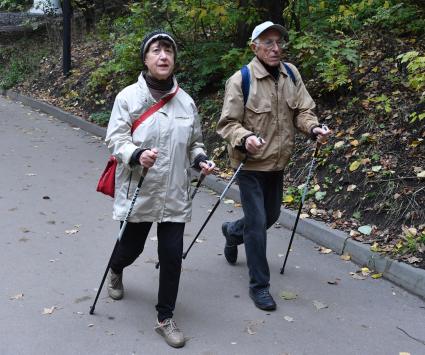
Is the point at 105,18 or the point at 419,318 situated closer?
the point at 419,318

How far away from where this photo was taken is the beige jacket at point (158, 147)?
12.8 ft

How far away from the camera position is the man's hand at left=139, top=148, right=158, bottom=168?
363 centimetres

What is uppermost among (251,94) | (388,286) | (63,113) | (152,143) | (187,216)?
(251,94)

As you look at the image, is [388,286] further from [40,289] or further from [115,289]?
[40,289]

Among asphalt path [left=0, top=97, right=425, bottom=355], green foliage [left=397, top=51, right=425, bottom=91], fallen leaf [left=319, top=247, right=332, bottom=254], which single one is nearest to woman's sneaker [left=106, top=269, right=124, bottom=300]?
asphalt path [left=0, top=97, right=425, bottom=355]

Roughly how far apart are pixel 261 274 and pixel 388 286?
49.4 inches

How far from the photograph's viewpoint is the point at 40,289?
4.81 meters

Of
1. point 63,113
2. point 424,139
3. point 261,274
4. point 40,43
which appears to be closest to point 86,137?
point 63,113

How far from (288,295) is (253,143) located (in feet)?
4.70

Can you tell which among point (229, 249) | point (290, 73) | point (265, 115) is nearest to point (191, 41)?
point (229, 249)

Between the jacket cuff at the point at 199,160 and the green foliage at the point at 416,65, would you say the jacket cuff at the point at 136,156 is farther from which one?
the green foliage at the point at 416,65

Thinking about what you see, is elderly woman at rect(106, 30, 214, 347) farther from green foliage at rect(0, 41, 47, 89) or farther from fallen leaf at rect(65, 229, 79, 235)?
green foliage at rect(0, 41, 47, 89)

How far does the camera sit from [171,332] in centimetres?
401

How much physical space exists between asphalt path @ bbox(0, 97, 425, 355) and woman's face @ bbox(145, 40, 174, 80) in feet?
5.99
